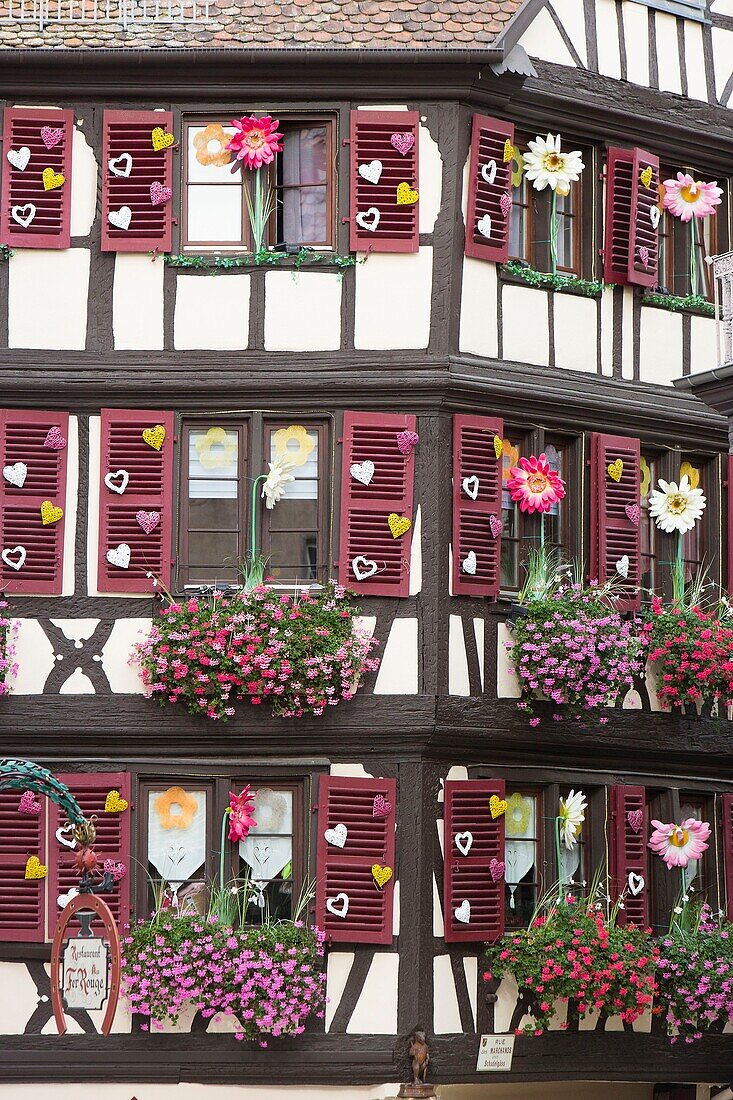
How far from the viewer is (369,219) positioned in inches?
752

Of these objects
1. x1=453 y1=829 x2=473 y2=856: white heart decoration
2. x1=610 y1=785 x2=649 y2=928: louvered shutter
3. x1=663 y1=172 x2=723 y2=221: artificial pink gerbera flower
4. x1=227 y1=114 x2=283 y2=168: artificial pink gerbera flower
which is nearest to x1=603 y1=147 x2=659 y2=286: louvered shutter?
x1=663 y1=172 x2=723 y2=221: artificial pink gerbera flower

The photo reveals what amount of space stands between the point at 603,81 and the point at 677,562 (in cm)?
439

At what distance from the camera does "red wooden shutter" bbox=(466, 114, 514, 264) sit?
19.3 m

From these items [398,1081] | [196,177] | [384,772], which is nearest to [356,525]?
[384,772]

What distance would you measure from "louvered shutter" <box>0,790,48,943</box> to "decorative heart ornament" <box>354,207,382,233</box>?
543cm

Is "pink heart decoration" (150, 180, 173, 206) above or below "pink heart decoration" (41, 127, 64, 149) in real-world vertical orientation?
below

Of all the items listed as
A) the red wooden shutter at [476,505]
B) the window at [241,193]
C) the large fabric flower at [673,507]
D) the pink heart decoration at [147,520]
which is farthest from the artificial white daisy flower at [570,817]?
the window at [241,193]

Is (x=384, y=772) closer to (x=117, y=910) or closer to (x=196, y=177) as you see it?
(x=117, y=910)

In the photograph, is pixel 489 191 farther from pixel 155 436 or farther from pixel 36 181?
pixel 36 181

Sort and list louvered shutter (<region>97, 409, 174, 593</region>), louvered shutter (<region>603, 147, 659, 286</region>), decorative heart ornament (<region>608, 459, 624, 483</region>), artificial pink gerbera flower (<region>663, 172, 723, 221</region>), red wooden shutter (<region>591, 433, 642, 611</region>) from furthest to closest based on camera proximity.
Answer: artificial pink gerbera flower (<region>663, 172, 723, 221</region>), louvered shutter (<region>603, 147, 659, 286</region>), decorative heart ornament (<region>608, 459, 624, 483</region>), red wooden shutter (<region>591, 433, 642, 611</region>), louvered shutter (<region>97, 409, 174, 593</region>)

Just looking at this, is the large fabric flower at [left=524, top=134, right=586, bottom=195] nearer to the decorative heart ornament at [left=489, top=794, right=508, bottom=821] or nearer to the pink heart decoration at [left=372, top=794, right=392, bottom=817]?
the decorative heart ornament at [left=489, top=794, right=508, bottom=821]

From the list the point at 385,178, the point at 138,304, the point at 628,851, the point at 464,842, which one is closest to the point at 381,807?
the point at 464,842

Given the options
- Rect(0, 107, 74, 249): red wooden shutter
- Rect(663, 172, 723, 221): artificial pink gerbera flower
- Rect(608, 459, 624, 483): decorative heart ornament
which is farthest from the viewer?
Rect(663, 172, 723, 221): artificial pink gerbera flower

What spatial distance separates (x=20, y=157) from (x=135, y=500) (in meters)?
3.07
